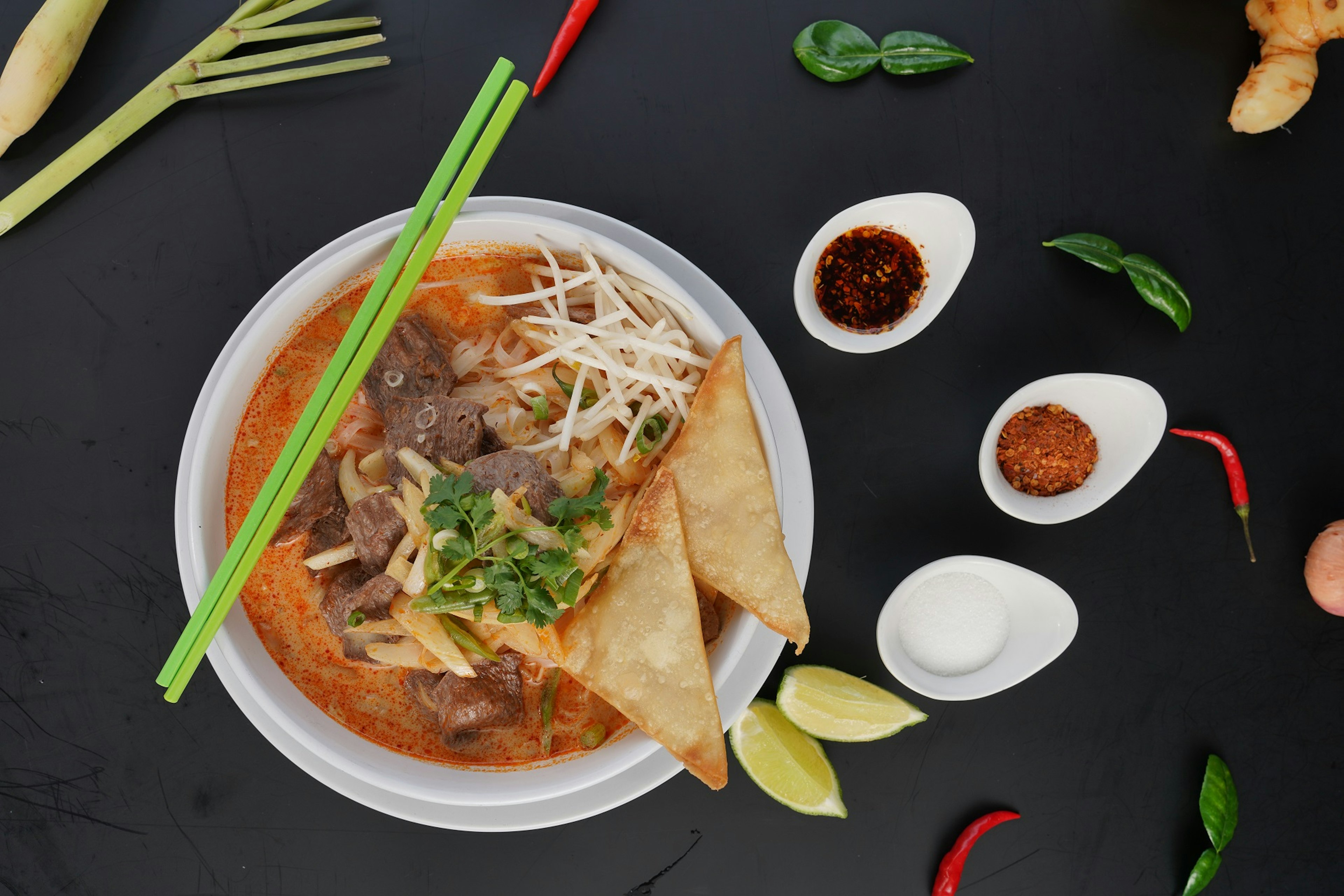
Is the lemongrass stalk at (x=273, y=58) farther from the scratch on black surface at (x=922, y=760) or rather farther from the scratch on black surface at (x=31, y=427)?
the scratch on black surface at (x=922, y=760)

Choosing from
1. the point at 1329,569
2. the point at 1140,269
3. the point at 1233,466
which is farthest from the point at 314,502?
the point at 1329,569

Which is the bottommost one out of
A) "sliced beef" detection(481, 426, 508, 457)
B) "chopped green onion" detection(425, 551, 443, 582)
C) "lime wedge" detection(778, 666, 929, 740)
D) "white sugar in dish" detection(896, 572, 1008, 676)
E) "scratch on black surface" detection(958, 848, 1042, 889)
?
"scratch on black surface" detection(958, 848, 1042, 889)

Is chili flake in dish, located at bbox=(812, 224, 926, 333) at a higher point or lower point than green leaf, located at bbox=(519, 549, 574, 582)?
higher

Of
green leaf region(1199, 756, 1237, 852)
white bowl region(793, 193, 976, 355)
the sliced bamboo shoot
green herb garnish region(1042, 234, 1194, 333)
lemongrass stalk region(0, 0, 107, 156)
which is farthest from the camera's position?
green leaf region(1199, 756, 1237, 852)

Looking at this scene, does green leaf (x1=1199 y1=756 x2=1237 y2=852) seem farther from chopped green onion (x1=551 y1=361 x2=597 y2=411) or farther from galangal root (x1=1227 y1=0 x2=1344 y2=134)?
chopped green onion (x1=551 y1=361 x2=597 y2=411)

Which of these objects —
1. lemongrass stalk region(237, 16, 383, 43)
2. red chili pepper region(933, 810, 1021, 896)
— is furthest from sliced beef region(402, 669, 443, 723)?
lemongrass stalk region(237, 16, 383, 43)

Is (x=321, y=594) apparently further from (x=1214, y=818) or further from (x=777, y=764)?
(x=1214, y=818)

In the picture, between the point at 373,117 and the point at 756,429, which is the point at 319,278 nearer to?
the point at 373,117

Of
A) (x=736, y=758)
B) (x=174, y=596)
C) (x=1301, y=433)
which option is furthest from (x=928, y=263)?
(x=174, y=596)
